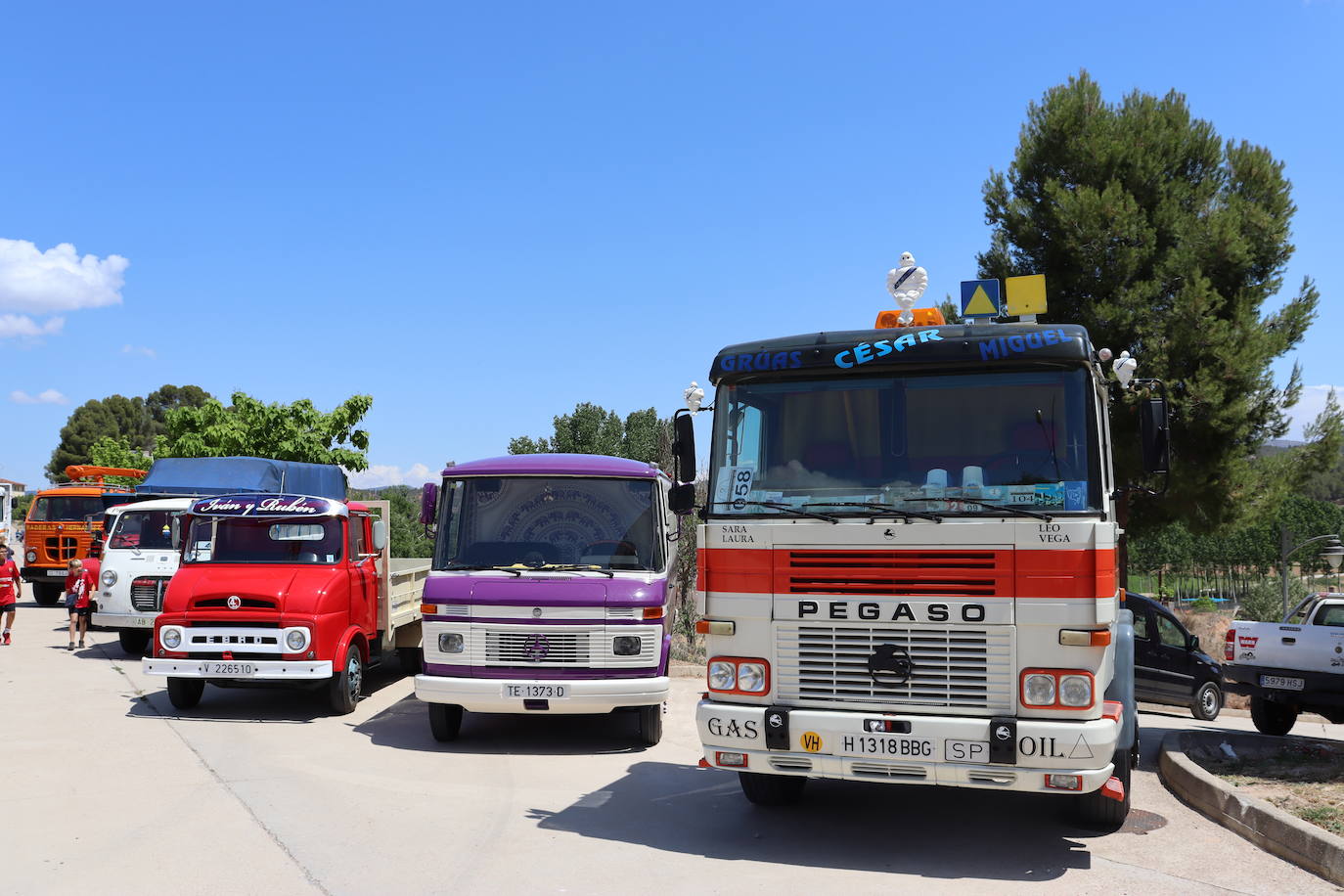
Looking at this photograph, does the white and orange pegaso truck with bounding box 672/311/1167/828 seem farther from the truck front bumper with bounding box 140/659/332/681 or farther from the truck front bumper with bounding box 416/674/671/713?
the truck front bumper with bounding box 140/659/332/681

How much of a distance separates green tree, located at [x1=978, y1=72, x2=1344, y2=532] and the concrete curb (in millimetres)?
10340

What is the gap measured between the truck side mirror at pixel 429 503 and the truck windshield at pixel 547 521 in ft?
0.60

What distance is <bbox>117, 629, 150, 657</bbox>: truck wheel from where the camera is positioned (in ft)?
55.1

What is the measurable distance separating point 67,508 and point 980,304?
82.4 ft

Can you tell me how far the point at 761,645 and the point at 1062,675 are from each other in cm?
168

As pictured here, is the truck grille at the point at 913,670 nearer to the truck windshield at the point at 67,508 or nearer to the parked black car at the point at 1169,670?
the parked black car at the point at 1169,670

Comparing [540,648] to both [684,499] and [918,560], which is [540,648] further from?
[918,560]

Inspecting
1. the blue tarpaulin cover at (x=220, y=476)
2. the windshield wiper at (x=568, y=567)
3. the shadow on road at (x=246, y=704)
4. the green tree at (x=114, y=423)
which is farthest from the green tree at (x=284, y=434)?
the green tree at (x=114, y=423)

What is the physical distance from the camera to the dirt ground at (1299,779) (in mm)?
7477

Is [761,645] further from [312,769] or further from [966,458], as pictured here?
[312,769]

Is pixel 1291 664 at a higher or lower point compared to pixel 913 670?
lower

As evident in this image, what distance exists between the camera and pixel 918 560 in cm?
632

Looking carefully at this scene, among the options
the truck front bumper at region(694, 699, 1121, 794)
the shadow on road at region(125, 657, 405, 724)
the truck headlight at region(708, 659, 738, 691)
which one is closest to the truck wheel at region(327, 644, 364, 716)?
the shadow on road at region(125, 657, 405, 724)

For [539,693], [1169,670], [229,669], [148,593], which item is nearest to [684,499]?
[539,693]
